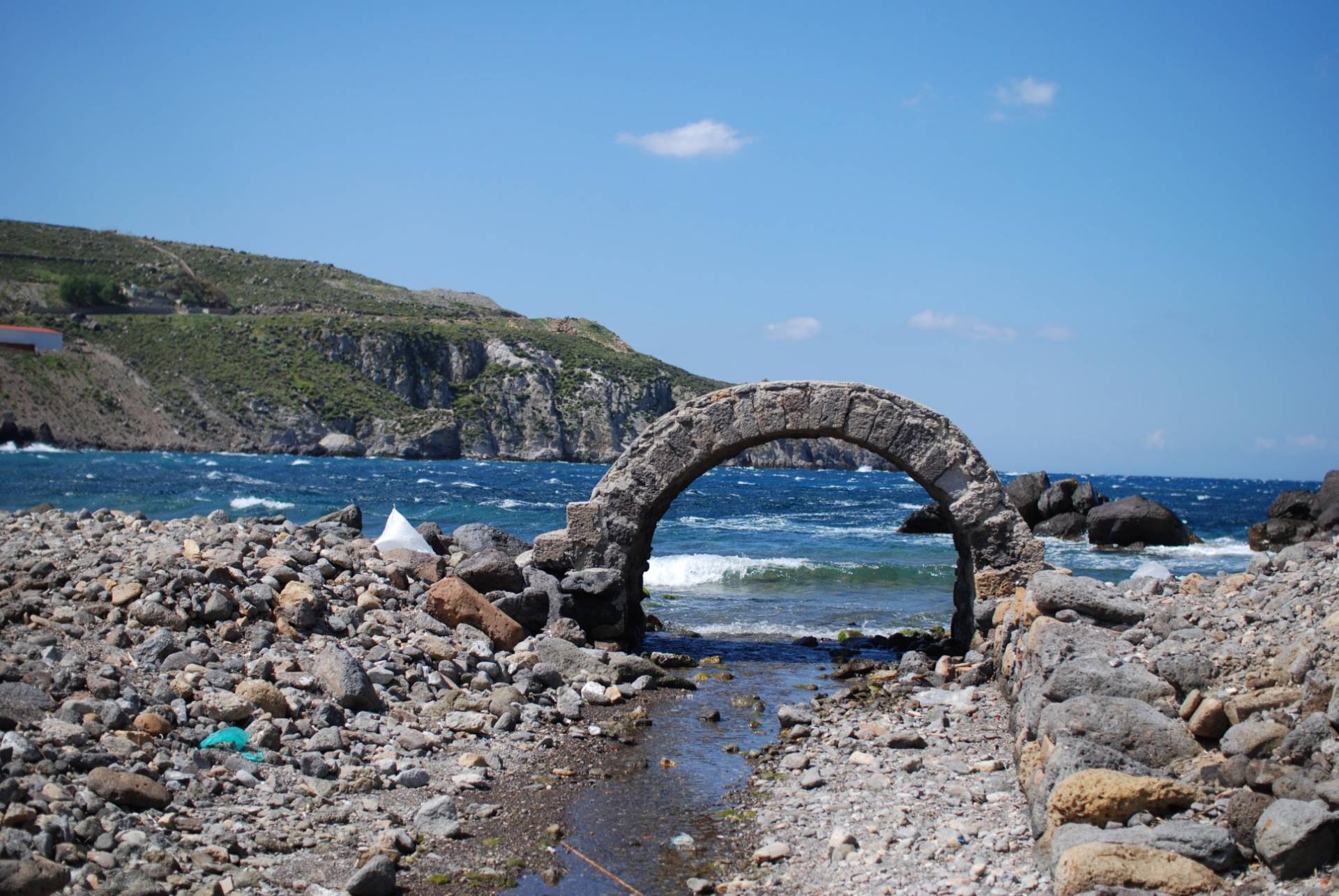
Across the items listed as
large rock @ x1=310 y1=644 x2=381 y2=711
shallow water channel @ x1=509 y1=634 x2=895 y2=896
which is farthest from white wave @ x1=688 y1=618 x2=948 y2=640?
large rock @ x1=310 y1=644 x2=381 y2=711

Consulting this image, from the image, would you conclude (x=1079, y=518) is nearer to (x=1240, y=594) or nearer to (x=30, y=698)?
(x=1240, y=594)

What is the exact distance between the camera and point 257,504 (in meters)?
31.9

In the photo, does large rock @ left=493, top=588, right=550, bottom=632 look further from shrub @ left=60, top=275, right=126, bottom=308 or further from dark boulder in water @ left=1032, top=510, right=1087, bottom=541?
shrub @ left=60, top=275, right=126, bottom=308

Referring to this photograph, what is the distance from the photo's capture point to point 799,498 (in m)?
51.5

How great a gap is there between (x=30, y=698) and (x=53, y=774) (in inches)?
37.6

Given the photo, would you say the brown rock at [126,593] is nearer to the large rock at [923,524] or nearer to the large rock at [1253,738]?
the large rock at [1253,738]

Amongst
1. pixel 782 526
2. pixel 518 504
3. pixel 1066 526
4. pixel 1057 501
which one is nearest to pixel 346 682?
pixel 782 526

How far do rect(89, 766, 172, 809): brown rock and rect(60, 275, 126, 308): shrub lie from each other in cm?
8387

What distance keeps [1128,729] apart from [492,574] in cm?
680

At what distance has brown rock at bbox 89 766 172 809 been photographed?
213 inches

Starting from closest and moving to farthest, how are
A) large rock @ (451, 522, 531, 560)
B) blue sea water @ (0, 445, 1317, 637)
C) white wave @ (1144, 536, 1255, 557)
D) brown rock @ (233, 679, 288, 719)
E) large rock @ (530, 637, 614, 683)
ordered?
1. brown rock @ (233, 679, 288, 719)
2. large rock @ (530, 637, 614, 683)
3. large rock @ (451, 522, 531, 560)
4. blue sea water @ (0, 445, 1317, 637)
5. white wave @ (1144, 536, 1255, 557)

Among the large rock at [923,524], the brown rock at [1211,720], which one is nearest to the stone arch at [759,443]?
the brown rock at [1211,720]

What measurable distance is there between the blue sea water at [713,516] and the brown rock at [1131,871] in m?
9.28

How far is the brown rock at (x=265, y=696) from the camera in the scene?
276 inches
